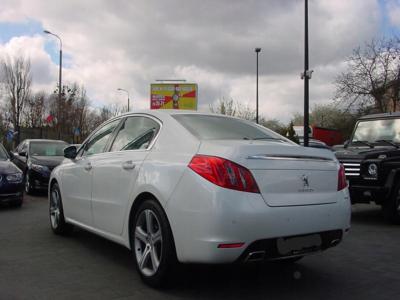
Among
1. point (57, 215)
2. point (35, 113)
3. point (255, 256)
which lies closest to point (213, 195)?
point (255, 256)

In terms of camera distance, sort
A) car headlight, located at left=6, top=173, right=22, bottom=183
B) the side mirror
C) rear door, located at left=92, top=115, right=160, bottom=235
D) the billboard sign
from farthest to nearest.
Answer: the billboard sign < car headlight, located at left=6, top=173, right=22, bottom=183 < the side mirror < rear door, located at left=92, top=115, right=160, bottom=235

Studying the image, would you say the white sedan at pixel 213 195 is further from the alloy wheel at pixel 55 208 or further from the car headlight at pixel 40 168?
the car headlight at pixel 40 168

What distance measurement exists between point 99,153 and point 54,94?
39309 millimetres

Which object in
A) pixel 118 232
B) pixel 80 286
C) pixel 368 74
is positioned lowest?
pixel 80 286

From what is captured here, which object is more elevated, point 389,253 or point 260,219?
point 260,219

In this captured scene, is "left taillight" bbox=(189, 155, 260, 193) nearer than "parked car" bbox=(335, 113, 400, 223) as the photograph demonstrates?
Yes

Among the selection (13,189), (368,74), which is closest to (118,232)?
(13,189)

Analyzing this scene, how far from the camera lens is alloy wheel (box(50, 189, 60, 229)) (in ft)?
20.9

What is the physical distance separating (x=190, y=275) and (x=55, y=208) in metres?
2.85

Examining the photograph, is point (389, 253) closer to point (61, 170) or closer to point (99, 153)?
point (99, 153)

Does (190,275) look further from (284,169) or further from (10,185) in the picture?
(10,185)

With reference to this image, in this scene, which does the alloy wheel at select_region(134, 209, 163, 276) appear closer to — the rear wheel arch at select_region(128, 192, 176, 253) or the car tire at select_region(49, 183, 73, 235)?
the rear wheel arch at select_region(128, 192, 176, 253)

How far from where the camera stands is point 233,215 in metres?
3.45

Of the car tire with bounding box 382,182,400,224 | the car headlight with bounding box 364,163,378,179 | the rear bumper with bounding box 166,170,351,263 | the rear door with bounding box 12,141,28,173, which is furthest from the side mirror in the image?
the rear door with bounding box 12,141,28,173
